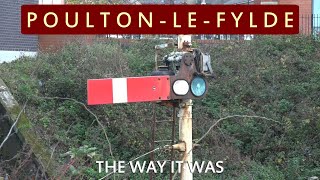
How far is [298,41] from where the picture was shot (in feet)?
43.9

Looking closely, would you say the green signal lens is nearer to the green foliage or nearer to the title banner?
the title banner

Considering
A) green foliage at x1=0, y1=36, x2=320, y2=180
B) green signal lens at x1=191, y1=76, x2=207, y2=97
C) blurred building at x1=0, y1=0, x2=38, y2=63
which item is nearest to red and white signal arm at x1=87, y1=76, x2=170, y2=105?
green signal lens at x1=191, y1=76, x2=207, y2=97

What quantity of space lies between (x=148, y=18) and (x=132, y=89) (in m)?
1.66

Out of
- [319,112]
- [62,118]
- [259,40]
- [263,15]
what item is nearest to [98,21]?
[263,15]

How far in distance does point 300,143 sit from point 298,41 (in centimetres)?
403

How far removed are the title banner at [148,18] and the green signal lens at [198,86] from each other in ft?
3.81

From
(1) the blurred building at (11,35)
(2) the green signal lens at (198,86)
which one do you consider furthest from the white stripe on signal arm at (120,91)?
(1) the blurred building at (11,35)

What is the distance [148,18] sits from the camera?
6.59 metres

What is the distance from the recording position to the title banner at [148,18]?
6500 millimetres

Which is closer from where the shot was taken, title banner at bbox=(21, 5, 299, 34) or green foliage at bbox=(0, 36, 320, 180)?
title banner at bbox=(21, 5, 299, 34)

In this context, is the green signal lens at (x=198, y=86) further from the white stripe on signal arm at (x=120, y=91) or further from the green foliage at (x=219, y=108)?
the green foliage at (x=219, y=108)

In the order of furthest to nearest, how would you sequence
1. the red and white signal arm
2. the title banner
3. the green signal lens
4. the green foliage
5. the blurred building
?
the blurred building
the green foliage
the title banner
the green signal lens
the red and white signal arm

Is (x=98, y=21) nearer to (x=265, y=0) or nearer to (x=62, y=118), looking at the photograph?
(x=62, y=118)

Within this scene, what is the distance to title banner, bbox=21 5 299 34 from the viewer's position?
21.3 ft
